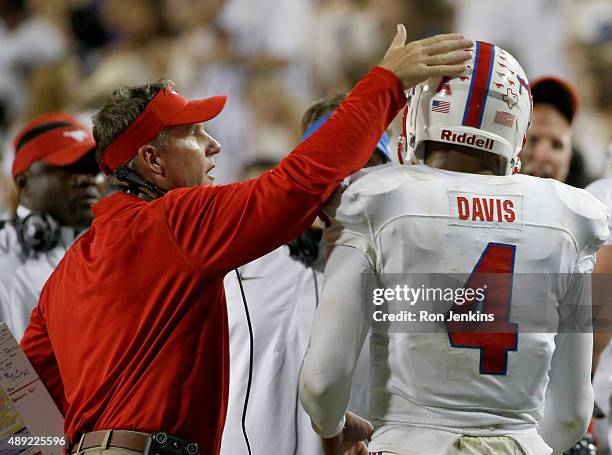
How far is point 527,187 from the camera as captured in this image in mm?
1947

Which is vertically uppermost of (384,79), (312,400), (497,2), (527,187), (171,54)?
(497,2)

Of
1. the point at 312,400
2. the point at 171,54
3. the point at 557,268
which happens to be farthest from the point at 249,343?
the point at 171,54

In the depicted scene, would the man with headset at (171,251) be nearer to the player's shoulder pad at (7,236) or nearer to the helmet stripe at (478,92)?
the helmet stripe at (478,92)

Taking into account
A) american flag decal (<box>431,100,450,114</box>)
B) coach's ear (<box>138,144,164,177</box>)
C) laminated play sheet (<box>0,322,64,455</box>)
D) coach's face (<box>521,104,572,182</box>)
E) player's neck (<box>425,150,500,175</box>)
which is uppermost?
coach's face (<box>521,104,572,182</box>)

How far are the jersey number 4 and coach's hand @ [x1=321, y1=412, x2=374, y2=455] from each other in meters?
0.39

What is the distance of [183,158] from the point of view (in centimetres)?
230

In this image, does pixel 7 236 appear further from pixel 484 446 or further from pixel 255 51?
pixel 255 51

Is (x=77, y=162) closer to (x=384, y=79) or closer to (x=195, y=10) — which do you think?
(x=384, y=79)

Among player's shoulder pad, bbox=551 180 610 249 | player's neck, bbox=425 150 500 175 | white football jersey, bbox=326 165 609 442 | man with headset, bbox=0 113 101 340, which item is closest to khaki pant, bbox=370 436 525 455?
white football jersey, bbox=326 165 609 442

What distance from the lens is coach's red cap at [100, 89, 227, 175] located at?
89.4 inches

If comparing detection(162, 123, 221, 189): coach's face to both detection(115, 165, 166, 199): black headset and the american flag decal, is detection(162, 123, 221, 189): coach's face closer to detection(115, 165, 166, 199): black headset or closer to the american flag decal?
detection(115, 165, 166, 199): black headset

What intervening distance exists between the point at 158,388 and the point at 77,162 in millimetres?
1916

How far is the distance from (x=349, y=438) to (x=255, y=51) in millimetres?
5231

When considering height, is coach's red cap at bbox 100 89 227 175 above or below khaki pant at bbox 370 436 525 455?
above
